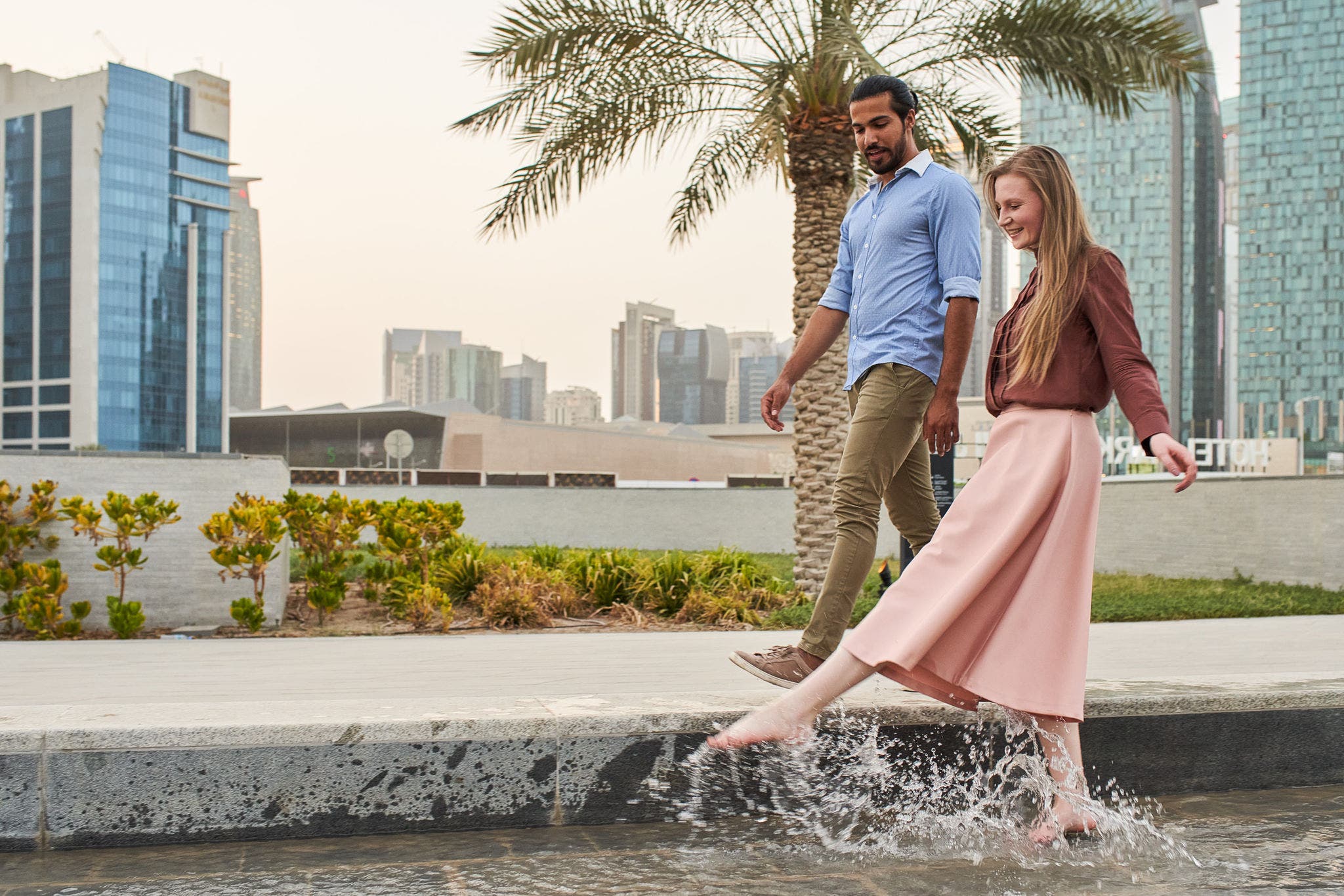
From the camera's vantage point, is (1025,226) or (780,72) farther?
(780,72)

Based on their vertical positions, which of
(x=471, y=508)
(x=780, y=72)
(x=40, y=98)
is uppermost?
(x=40, y=98)

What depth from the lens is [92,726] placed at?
2.37m

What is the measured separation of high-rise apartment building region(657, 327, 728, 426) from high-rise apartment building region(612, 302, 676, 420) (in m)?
1.53

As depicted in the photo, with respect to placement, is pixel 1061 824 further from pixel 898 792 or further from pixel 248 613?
pixel 248 613

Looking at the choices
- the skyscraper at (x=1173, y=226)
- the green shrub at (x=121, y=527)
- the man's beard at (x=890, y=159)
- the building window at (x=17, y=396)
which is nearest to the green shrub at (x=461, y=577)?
the green shrub at (x=121, y=527)

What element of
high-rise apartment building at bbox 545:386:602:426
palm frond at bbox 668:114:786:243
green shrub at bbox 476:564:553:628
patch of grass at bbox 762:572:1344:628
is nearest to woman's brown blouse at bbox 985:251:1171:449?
patch of grass at bbox 762:572:1344:628

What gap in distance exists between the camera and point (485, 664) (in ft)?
15.2

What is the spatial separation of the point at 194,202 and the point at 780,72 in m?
117

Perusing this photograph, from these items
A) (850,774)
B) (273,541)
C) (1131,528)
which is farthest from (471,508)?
(850,774)

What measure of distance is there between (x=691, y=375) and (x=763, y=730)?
172 m

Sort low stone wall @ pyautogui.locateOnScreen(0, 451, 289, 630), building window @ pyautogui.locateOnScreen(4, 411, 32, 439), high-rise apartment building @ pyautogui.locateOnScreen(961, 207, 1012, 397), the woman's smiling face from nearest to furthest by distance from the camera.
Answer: the woman's smiling face
low stone wall @ pyautogui.locateOnScreen(0, 451, 289, 630)
building window @ pyautogui.locateOnScreen(4, 411, 32, 439)
high-rise apartment building @ pyautogui.locateOnScreen(961, 207, 1012, 397)

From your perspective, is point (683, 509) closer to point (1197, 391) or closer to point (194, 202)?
point (194, 202)

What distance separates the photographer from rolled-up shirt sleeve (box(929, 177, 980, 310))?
3.17m

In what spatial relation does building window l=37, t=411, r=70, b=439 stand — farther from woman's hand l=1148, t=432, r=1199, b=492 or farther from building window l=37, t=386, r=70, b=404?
woman's hand l=1148, t=432, r=1199, b=492
